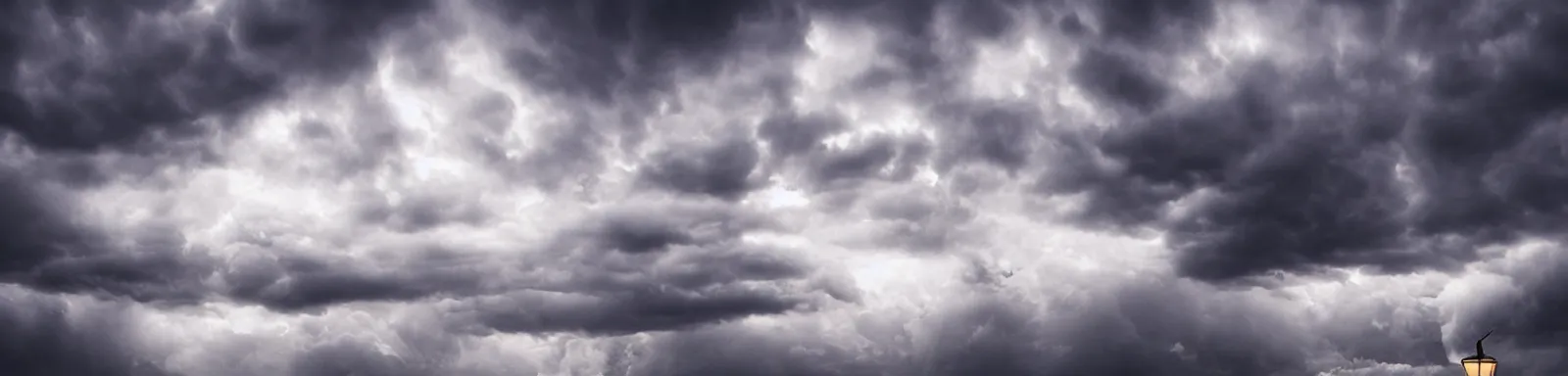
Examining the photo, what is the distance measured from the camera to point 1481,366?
53.7m

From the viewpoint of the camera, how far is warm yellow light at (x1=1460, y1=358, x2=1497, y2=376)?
176ft

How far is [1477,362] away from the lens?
176 feet

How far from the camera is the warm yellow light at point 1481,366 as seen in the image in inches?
2112
